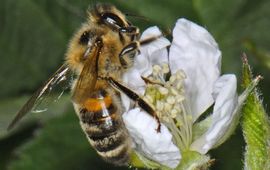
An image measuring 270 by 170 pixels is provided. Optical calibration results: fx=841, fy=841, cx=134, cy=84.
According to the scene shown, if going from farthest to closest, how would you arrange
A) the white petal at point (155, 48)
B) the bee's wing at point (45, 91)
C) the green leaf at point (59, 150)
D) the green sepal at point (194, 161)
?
the green leaf at point (59, 150) < the white petal at point (155, 48) < the bee's wing at point (45, 91) < the green sepal at point (194, 161)

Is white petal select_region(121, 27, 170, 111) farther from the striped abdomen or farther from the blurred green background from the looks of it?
the blurred green background

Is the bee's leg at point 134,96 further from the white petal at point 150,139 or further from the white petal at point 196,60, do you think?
the white petal at point 196,60

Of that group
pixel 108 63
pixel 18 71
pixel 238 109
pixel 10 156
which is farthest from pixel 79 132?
pixel 238 109

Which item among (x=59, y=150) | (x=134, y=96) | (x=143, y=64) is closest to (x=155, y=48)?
(x=143, y=64)

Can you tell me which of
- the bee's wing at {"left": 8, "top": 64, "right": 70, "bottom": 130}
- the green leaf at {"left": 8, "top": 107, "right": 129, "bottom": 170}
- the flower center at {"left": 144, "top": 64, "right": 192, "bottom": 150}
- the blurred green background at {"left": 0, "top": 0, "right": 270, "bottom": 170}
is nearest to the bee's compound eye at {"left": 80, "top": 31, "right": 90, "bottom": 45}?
the bee's wing at {"left": 8, "top": 64, "right": 70, "bottom": 130}

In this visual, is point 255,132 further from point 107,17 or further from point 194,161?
point 107,17

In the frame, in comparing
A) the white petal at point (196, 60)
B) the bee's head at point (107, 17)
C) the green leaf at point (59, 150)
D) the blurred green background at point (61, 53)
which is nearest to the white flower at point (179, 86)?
the white petal at point (196, 60)

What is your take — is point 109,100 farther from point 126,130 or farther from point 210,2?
point 210,2
